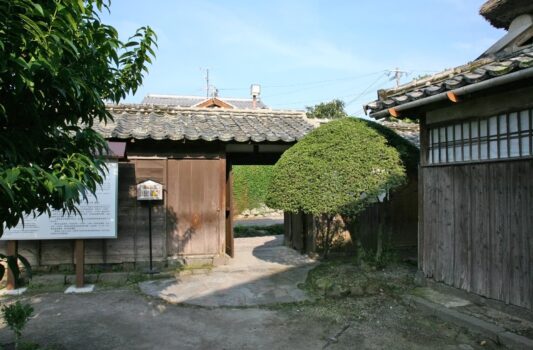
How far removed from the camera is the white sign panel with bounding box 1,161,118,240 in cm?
788

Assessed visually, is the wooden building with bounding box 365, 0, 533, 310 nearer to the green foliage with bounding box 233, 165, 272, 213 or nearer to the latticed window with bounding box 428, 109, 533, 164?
the latticed window with bounding box 428, 109, 533, 164

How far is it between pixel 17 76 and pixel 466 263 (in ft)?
19.7

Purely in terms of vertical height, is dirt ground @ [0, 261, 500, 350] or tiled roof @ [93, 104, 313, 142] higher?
tiled roof @ [93, 104, 313, 142]

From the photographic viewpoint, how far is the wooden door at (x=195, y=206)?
9.27 m

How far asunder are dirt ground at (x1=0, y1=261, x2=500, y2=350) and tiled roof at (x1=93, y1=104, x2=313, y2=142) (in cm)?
334

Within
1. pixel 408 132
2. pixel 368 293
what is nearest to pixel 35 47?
pixel 368 293

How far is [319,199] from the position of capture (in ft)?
23.3

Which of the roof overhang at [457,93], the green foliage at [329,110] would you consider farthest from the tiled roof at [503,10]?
the green foliage at [329,110]

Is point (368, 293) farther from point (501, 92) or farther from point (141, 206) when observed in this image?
point (141, 206)

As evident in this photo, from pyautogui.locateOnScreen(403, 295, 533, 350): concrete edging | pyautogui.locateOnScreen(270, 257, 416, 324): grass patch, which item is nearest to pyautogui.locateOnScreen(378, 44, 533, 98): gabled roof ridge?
pyautogui.locateOnScreen(270, 257, 416, 324): grass patch

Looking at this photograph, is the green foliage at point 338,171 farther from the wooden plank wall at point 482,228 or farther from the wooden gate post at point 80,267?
the wooden gate post at point 80,267

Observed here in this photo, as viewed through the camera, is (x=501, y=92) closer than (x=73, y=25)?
No

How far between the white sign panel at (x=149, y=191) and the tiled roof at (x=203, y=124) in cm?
98

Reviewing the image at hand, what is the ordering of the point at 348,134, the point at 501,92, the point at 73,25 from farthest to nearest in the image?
the point at 348,134 → the point at 501,92 → the point at 73,25
